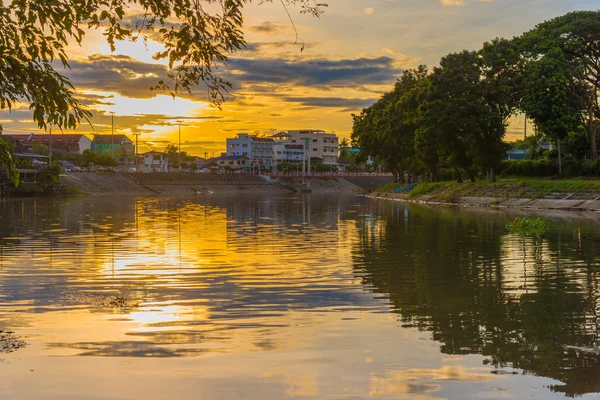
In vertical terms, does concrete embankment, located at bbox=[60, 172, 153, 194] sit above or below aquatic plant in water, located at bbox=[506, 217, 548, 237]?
above

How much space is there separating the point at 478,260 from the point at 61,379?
15595mm

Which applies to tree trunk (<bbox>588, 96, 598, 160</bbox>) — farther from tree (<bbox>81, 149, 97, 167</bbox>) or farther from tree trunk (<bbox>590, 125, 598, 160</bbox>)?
tree (<bbox>81, 149, 97, 167</bbox>)

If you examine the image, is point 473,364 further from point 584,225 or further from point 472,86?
point 472,86

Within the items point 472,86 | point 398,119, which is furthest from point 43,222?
point 398,119

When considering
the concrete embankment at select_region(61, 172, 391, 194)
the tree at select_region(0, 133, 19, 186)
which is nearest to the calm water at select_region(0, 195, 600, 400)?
the tree at select_region(0, 133, 19, 186)

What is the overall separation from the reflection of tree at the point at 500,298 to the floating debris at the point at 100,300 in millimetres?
5246

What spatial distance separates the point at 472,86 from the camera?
73.1 meters

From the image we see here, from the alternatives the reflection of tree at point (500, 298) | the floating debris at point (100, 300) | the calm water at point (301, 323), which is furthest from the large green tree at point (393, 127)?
the floating debris at point (100, 300)

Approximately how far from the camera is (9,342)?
1109 centimetres

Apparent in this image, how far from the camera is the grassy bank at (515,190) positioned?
59219 millimetres

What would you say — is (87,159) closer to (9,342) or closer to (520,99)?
(520,99)

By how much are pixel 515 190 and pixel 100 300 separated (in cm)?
5740

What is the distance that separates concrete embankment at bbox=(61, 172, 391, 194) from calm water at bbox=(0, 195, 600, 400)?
111 metres

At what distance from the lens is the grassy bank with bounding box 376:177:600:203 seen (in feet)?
194
